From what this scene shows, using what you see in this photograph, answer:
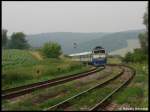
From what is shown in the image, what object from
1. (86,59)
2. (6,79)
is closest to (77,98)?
(6,79)

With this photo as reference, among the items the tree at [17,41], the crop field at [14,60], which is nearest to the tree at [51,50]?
the crop field at [14,60]

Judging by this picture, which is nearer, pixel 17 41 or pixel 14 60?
pixel 14 60

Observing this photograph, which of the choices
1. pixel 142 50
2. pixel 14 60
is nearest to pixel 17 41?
pixel 142 50

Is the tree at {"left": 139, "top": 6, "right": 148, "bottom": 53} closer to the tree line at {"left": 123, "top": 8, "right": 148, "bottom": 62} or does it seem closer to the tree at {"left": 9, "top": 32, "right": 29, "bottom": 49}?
the tree line at {"left": 123, "top": 8, "right": 148, "bottom": 62}

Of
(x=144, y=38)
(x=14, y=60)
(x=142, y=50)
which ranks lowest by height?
(x=14, y=60)

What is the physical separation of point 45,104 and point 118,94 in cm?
531

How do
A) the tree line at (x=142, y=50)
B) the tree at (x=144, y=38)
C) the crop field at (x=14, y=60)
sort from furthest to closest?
1. the tree at (x=144, y=38)
2. the tree line at (x=142, y=50)
3. the crop field at (x=14, y=60)

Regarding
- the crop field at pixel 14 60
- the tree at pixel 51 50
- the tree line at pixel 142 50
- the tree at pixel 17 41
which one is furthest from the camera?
the tree at pixel 17 41

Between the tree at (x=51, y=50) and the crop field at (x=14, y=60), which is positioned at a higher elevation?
the tree at (x=51, y=50)

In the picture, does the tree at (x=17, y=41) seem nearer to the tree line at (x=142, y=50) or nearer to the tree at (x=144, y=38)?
the tree line at (x=142, y=50)

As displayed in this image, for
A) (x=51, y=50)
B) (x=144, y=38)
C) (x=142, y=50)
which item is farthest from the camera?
(x=51, y=50)

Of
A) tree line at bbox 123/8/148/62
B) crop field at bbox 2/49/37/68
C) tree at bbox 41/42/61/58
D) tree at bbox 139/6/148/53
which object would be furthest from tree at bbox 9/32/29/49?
crop field at bbox 2/49/37/68

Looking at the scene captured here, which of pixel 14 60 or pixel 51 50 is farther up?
pixel 51 50

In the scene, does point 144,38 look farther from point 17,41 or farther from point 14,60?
point 17,41
